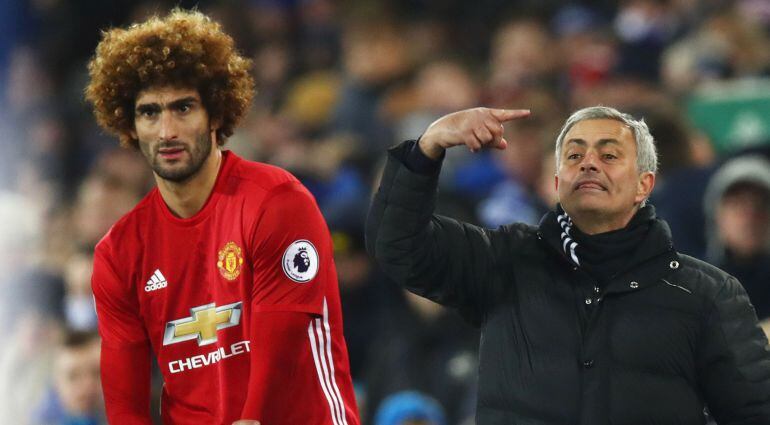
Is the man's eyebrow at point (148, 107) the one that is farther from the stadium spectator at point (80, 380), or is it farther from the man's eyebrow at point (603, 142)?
the stadium spectator at point (80, 380)

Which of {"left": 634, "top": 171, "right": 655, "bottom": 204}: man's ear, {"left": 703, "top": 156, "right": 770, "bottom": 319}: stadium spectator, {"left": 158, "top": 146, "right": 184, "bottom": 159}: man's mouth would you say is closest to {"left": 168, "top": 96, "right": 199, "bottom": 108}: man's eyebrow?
{"left": 158, "top": 146, "right": 184, "bottom": 159}: man's mouth

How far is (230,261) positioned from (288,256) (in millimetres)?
176

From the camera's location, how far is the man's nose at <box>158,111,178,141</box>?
156 inches

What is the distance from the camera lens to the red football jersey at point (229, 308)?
12.6 ft

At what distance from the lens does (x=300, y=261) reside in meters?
3.88

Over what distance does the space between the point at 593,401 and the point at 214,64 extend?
4.65 ft

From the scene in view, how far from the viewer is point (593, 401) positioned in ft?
12.0

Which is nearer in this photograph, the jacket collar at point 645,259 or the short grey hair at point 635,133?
the jacket collar at point 645,259

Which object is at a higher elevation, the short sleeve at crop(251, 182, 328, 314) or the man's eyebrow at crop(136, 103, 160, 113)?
the man's eyebrow at crop(136, 103, 160, 113)

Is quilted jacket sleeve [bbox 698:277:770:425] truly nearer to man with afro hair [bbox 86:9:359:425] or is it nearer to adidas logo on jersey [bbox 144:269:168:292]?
man with afro hair [bbox 86:9:359:425]

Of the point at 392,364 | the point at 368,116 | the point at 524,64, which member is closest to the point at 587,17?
the point at 524,64

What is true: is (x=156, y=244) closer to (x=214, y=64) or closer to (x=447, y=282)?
(x=214, y=64)

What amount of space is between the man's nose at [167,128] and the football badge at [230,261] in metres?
0.33

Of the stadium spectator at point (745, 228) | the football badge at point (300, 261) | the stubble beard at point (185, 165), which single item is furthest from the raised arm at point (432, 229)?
the stadium spectator at point (745, 228)
